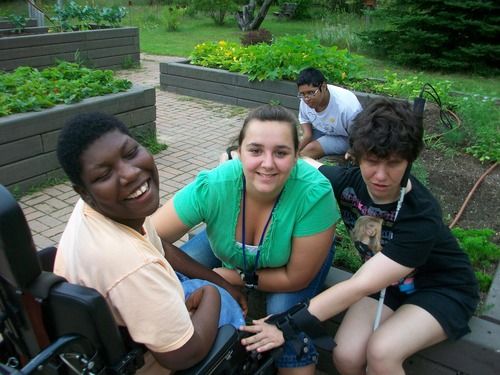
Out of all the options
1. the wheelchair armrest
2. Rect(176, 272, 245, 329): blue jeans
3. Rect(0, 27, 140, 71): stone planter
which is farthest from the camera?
Rect(0, 27, 140, 71): stone planter

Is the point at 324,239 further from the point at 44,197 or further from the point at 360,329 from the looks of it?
the point at 44,197

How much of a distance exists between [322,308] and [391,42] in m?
9.67

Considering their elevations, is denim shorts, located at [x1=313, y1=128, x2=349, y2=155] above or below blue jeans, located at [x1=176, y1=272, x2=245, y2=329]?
below

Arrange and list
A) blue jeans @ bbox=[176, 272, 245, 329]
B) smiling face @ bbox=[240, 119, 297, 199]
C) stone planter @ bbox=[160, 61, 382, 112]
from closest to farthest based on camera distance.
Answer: blue jeans @ bbox=[176, 272, 245, 329], smiling face @ bbox=[240, 119, 297, 199], stone planter @ bbox=[160, 61, 382, 112]

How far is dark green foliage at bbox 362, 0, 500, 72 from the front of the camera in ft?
30.2

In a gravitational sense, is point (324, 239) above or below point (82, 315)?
below

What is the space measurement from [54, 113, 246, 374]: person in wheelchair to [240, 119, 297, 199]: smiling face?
515 millimetres

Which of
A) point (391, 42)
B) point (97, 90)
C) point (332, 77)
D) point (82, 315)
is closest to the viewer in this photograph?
point (82, 315)

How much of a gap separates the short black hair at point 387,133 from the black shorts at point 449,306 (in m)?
0.58

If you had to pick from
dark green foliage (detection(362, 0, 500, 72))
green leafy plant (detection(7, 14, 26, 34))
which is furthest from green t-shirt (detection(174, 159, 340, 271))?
green leafy plant (detection(7, 14, 26, 34))

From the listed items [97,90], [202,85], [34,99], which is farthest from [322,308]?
[202,85]

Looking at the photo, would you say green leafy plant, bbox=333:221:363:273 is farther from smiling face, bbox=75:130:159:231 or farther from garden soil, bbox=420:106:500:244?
smiling face, bbox=75:130:159:231

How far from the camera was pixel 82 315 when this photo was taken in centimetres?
123

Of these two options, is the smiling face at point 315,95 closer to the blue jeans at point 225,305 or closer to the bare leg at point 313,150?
the bare leg at point 313,150
